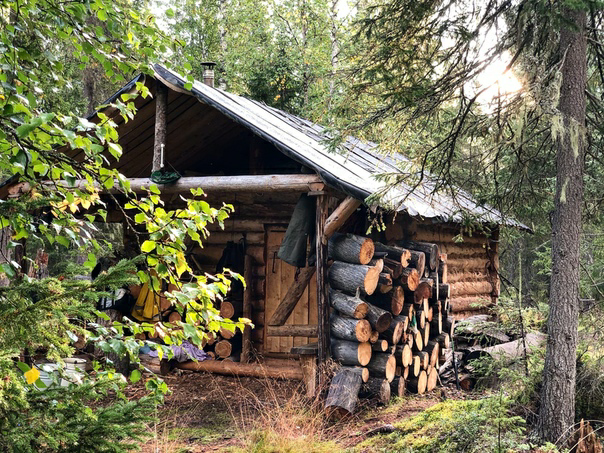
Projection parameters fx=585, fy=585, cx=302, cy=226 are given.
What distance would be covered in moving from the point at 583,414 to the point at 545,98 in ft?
11.1

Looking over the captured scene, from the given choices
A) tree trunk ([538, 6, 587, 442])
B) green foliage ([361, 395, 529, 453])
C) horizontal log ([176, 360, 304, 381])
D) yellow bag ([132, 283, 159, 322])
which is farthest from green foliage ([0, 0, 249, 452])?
yellow bag ([132, 283, 159, 322])

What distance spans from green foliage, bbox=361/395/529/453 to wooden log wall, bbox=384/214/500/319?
366 centimetres

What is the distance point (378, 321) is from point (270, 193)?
3.73m

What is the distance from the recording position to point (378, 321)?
25.8ft

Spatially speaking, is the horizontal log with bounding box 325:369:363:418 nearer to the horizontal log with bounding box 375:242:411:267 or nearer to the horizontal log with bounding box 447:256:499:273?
the horizontal log with bounding box 375:242:411:267

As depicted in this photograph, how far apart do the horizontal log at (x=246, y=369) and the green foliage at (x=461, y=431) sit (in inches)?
125

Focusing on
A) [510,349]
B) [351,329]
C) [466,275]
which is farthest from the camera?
[466,275]

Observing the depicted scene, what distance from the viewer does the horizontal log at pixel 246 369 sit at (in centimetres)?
927

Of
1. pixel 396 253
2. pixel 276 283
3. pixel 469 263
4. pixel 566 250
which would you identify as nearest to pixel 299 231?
pixel 396 253

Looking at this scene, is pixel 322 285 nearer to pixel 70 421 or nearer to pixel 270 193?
pixel 270 193

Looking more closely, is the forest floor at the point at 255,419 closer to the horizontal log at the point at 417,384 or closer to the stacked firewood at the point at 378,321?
the horizontal log at the point at 417,384

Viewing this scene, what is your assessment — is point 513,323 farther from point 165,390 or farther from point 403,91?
point 165,390

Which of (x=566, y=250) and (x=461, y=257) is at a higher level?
(x=461, y=257)

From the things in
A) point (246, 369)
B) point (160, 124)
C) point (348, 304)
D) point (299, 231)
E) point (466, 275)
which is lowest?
point (246, 369)
